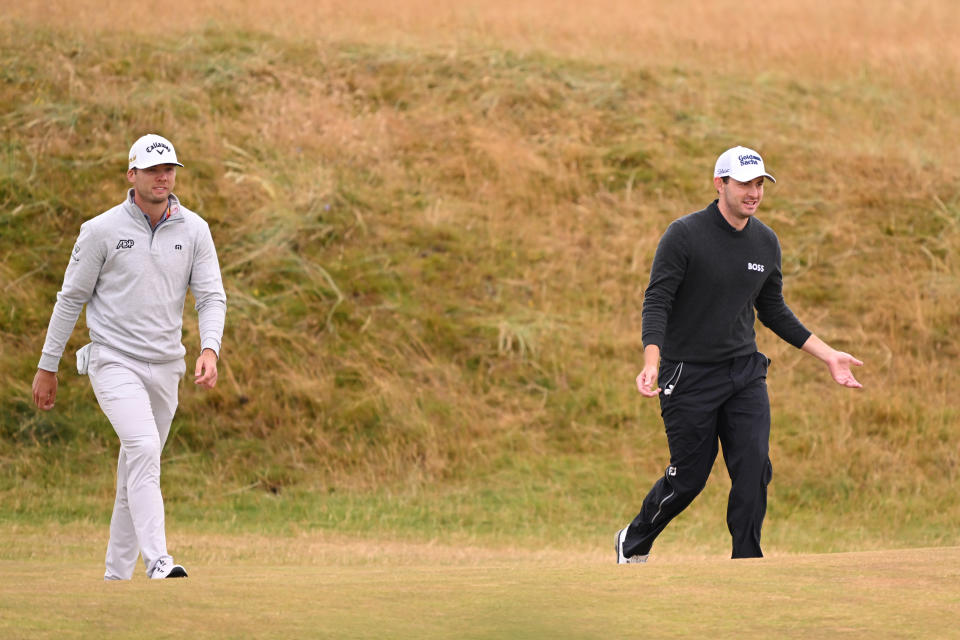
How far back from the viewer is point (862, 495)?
1166cm

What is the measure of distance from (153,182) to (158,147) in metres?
0.17

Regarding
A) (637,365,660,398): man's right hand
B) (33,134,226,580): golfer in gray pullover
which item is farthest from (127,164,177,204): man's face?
(637,365,660,398): man's right hand

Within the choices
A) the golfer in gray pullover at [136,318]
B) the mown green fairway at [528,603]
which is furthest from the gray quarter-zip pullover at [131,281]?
the mown green fairway at [528,603]

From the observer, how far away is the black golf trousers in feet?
21.6

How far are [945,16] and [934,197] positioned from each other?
316 inches

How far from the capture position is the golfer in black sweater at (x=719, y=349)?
6.57 m

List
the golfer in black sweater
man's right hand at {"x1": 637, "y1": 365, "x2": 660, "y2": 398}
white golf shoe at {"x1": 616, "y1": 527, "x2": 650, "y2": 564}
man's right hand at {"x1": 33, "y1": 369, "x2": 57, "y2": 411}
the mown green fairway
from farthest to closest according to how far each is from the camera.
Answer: white golf shoe at {"x1": 616, "y1": 527, "x2": 650, "y2": 564}
man's right hand at {"x1": 33, "y1": 369, "x2": 57, "y2": 411}
the golfer in black sweater
man's right hand at {"x1": 637, "y1": 365, "x2": 660, "y2": 398}
the mown green fairway

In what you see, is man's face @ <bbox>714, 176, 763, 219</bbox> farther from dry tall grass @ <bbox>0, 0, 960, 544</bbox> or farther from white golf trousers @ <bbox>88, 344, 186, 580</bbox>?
dry tall grass @ <bbox>0, 0, 960, 544</bbox>

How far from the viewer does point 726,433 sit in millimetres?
6715

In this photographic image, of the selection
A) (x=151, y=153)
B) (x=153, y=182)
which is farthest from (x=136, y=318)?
(x=151, y=153)

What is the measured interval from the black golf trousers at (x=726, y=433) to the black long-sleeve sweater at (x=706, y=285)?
0.10 m

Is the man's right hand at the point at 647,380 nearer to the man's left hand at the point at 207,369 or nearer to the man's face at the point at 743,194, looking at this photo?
the man's face at the point at 743,194

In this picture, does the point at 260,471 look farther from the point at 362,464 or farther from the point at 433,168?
the point at 433,168

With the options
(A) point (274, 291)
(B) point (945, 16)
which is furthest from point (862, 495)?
(B) point (945, 16)
